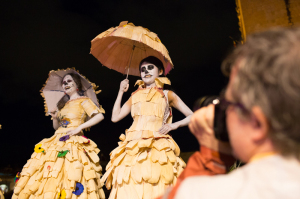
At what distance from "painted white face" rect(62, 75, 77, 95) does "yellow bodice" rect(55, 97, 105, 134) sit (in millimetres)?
174

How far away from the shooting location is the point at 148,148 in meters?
2.20

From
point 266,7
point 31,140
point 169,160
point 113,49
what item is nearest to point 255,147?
point 169,160

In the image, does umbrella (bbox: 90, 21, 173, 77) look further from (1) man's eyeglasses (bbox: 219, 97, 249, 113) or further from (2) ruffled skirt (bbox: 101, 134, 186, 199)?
(1) man's eyeglasses (bbox: 219, 97, 249, 113)

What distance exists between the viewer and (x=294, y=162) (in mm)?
473

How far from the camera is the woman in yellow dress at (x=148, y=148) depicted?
206cm

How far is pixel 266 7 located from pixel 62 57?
4007 mm

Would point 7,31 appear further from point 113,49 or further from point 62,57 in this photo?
point 113,49

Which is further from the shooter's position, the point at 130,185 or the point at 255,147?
the point at 130,185

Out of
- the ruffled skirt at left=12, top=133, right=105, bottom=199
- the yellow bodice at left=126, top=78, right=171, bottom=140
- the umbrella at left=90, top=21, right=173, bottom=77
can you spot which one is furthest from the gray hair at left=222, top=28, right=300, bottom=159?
the ruffled skirt at left=12, top=133, right=105, bottom=199

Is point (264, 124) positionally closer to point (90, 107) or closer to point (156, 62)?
point (156, 62)

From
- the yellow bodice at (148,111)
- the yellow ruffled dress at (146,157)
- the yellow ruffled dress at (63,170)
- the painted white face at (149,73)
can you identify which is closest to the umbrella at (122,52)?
the painted white face at (149,73)

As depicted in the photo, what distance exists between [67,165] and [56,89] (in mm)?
1307

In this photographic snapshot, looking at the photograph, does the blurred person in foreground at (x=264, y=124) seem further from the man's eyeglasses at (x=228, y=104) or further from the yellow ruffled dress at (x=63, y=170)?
the yellow ruffled dress at (x=63, y=170)

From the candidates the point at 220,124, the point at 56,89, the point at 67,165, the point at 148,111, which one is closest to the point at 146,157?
the point at 148,111
